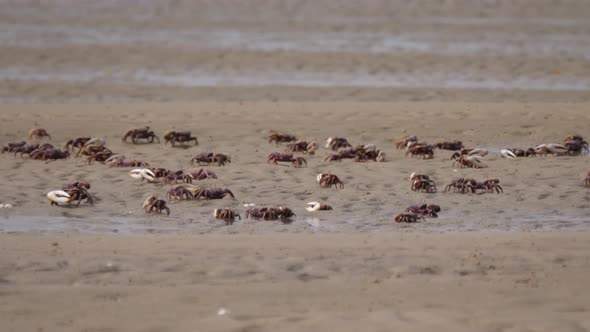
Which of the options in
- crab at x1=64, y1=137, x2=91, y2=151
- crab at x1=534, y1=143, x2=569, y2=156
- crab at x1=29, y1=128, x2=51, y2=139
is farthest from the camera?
crab at x1=29, y1=128, x2=51, y2=139

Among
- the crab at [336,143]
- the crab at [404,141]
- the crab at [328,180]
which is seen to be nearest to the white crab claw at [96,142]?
the crab at [336,143]

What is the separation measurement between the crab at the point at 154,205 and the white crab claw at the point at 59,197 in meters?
0.82

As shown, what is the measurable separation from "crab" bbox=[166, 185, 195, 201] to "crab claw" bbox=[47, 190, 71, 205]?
110 centimetres

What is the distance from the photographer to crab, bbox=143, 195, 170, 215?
1085 centimetres

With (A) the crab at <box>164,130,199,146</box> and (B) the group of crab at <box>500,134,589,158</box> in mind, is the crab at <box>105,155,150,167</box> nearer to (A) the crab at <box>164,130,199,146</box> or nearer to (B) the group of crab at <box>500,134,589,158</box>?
(A) the crab at <box>164,130,199,146</box>

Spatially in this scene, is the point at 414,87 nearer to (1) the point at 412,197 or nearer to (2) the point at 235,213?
(1) the point at 412,197

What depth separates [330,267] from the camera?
8.66m

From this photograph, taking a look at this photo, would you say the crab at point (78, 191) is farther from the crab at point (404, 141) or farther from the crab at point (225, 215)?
the crab at point (404, 141)

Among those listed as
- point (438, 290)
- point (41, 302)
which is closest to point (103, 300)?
point (41, 302)

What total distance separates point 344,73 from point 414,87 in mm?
2483

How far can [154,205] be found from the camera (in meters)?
10.9

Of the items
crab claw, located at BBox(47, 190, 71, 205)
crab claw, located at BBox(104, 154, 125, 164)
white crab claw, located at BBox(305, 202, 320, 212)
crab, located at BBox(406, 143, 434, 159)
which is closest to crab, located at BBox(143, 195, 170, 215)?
crab claw, located at BBox(47, 190, 71, 205)

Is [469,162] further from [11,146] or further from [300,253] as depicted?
[11,146]

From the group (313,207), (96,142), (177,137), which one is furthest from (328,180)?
(96,142)
